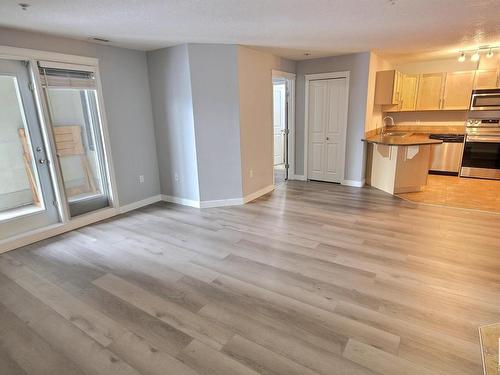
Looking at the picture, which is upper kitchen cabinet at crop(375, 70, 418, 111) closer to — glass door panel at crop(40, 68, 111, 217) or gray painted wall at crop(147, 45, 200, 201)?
gray painted wall at crop(147, 45, 200, 201)

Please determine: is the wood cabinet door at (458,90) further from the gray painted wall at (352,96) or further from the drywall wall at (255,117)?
the drywall wall at (255,117)

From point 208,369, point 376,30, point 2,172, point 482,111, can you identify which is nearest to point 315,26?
point 376,30

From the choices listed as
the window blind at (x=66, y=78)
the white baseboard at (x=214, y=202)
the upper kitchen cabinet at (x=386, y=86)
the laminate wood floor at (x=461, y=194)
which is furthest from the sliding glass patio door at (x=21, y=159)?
the upper kitchen cabinet at (x=386, y=86)

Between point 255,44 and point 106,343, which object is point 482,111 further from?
point 106,343

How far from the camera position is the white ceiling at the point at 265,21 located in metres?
2.53

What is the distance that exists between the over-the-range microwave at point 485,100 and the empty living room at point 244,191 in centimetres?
4

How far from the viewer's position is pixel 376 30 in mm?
3562

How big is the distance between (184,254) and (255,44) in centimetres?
320

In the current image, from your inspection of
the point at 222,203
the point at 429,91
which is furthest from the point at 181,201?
the point at 429,91

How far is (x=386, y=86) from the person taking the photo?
5605 millimetres

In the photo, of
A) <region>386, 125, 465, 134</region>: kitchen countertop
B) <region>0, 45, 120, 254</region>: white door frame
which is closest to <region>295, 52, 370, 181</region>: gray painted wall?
<region>386, 125, 465, 134</region>: kitchen countertop

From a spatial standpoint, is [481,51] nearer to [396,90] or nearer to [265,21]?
[396,90]

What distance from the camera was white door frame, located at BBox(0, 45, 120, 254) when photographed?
333cm

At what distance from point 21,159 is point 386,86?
6.13 meters
